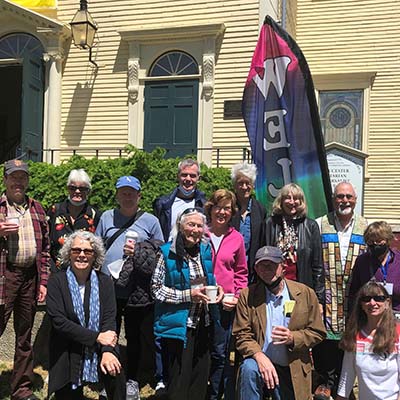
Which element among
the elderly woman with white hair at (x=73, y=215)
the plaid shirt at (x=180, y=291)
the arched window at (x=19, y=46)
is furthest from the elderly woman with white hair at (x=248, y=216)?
the arched window at (x=19, y=46)

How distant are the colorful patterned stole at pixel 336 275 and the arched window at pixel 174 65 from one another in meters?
7.46

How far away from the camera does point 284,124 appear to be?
529cm

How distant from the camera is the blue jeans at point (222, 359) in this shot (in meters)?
4.05

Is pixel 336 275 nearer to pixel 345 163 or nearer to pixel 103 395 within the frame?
pixel 103 395

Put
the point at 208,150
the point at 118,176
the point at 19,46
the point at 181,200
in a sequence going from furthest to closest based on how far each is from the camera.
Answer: the point at 19,46
the point at 208,150
the point at 118,176
the point at 181,200

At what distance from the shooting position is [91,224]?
15.2 feet

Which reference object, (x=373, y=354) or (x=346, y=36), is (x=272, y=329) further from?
(x=346, y=36)

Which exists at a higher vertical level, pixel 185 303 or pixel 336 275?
pixel 336 275

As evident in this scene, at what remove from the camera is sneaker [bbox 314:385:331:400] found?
425 centimetres

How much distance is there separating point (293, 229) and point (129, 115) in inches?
306

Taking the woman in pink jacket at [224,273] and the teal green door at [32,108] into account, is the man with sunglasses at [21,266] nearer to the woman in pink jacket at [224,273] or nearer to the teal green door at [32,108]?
the woman in pink jacket at [224,273]

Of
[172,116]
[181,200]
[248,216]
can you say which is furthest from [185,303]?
[172,116]

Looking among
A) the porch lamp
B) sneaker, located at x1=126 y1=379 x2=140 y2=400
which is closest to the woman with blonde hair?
sneaker, located at x1=126 y1=379 x2=140 y2=400

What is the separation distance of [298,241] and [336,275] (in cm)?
47
